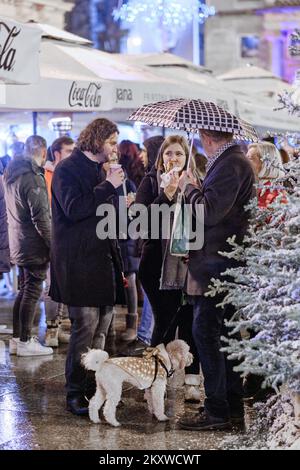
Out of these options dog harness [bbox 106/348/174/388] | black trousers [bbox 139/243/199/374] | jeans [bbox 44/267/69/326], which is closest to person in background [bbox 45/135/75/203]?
jeans [bbox 44/267/69/326]

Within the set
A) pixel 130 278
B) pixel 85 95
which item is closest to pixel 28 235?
pixel 85 95

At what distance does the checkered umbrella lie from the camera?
6508 mm

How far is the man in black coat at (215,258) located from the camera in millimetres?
6413

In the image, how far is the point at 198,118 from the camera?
659cm

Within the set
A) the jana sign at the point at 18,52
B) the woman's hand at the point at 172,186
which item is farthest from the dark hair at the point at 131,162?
the jana sign at the point at 18,52

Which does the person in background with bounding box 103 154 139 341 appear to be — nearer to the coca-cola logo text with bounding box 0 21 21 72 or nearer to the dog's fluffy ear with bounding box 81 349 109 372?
the coca-cola logo text with bounding box 0 21 21 72

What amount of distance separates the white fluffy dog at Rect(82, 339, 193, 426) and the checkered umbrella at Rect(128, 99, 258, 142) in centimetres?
155

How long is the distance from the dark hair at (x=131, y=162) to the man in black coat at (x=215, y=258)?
420 centimetres

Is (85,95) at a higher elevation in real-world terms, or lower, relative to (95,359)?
higher

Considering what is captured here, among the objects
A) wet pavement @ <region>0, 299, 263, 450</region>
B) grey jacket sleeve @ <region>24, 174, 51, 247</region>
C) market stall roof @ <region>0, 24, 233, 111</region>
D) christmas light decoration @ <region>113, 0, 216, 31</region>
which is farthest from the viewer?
christmas light decoration @ <region>113, 0, 216, 31</region>

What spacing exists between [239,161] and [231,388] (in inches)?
62.8

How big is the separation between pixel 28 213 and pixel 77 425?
279 cm

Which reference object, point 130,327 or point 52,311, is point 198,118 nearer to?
point 52,311

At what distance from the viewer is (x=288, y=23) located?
142 ft
